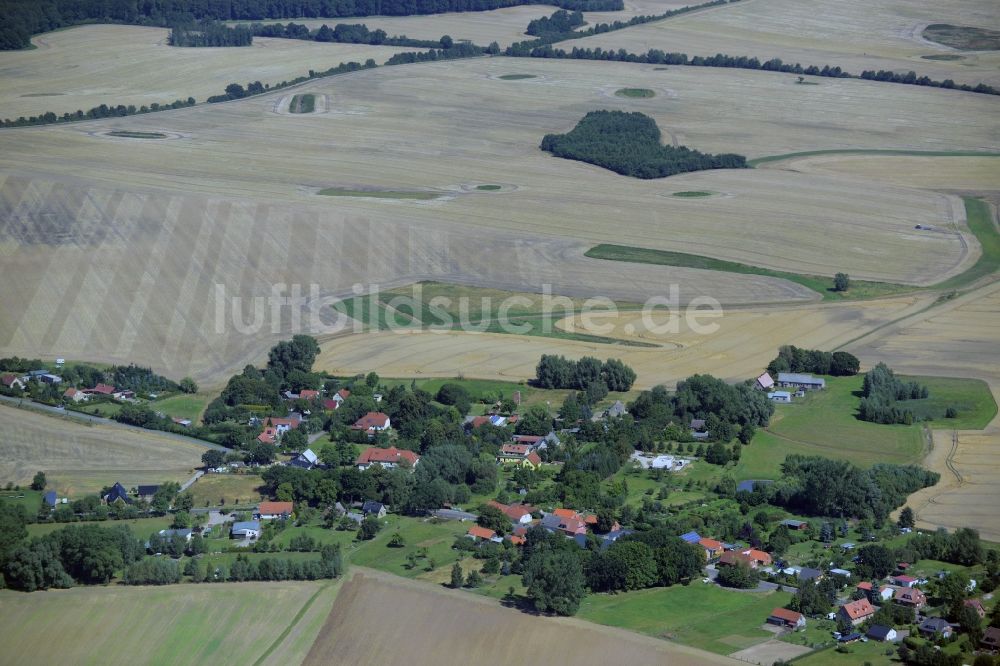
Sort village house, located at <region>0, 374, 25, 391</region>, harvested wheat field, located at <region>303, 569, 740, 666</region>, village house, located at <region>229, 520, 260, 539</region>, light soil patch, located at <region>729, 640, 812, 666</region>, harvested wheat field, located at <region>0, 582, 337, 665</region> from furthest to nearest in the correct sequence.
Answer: village house, located at <region>0, 374, 25, 391</region>
village house, located at <region>229, 520, 260, 539</region>
harvested wheat field, located at <region>0, 582, 337, 665</region>
harvested wheat field, located at <region>303, 569, 740, 666</region>
light soil patch, located at <region>729, 640, 812, 666</region>

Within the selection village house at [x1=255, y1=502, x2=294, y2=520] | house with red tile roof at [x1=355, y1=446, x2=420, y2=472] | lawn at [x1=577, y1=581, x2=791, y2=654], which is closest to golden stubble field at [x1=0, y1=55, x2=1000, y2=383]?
house with red tile roof at [x1=355, y1=446, x2=420, y2=472]

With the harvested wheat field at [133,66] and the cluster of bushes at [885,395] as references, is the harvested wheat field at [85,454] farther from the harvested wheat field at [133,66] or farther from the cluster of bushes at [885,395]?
the harvested wheat field at [133,66]

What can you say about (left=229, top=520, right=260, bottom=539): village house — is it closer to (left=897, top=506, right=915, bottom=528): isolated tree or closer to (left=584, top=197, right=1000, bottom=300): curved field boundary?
(left=897, top=506, right=915, bottom=528): isolated tree

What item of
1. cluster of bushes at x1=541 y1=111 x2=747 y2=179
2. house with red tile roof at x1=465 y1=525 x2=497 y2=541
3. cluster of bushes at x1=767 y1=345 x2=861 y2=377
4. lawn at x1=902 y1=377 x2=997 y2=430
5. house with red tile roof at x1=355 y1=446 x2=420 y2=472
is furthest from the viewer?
cluster of bushes at x1=541 y1=111 x2=747 y2=179

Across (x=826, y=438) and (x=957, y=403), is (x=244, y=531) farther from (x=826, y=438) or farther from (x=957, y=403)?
(x=957, y=403)

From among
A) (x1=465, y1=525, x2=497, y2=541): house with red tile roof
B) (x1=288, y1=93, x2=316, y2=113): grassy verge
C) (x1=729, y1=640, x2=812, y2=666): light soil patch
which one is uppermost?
(x1=288, y1=93, x2=316, y2=113): grassy verge
